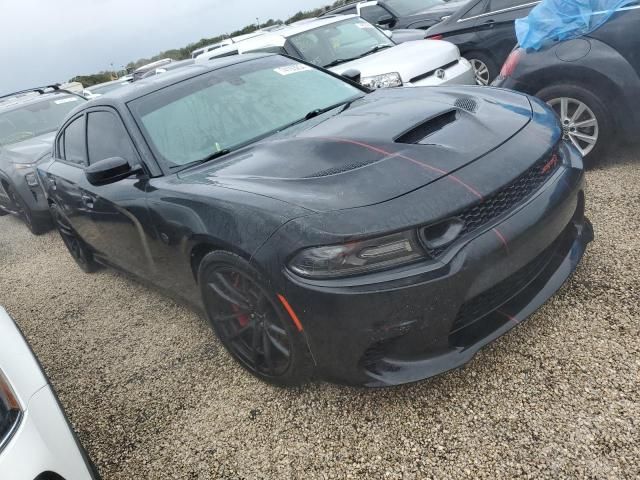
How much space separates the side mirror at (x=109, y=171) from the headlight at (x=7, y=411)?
54.7 inches

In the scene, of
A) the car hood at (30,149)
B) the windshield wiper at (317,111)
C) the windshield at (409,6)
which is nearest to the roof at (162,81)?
the windshield wiper at (317,111)

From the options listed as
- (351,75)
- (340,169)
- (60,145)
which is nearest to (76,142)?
(60,145)

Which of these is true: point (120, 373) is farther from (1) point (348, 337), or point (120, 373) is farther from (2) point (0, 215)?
(2) point (0, 215)

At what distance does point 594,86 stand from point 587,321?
214 centimetres

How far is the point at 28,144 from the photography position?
644 cm

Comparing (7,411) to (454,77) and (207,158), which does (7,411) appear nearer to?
(207,158)

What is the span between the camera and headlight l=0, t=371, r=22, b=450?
A: 1.47 m

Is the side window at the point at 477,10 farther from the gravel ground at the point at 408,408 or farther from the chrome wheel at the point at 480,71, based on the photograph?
the gravel ground at the point at 408,408

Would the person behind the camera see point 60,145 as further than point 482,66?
No

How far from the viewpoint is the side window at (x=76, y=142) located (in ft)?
12.2

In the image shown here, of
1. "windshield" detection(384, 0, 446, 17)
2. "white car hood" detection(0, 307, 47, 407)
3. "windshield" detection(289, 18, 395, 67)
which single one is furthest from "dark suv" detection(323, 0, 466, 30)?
"white car hood" detection(0, 307, 47, 407)

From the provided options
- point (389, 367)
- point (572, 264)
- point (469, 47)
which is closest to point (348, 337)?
point (389, 367)

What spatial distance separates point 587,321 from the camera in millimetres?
2418

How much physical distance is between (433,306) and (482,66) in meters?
5.18
